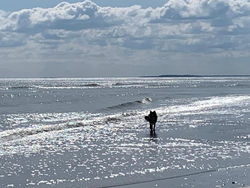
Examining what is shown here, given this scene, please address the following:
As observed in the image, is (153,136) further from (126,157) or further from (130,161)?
(130,161)

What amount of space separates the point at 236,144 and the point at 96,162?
8450 mm

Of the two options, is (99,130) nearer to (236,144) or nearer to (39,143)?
(39,143)

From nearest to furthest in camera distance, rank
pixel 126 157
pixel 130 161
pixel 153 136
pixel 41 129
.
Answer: pixel 130 161
pixel 126 157
pixel 153 136
pixel 41 129

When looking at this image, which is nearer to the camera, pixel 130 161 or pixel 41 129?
pixel 130 161

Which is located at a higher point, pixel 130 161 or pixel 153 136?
pixel 130 161

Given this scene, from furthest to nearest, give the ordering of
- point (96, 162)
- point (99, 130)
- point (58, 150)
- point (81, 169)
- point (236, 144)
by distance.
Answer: point (99, 130) → point (236, 144) → point (58, 150) → point (96, 162) → point (81, 169)

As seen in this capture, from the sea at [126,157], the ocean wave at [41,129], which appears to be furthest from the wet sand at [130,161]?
the ocean wave at [41,129]

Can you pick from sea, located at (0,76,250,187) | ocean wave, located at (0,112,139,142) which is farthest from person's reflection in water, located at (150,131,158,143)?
ocean wave, located at (0,112,139,142)

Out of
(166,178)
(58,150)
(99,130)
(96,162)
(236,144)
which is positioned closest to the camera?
(166,178)

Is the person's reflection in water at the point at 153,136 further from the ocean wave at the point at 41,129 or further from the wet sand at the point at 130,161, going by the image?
the ocean wave at the point at 41,129

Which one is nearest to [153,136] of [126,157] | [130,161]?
[126,157]

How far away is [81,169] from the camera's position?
18.8m

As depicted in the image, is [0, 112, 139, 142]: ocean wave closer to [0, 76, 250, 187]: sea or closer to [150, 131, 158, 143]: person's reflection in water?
[0, 76, 250, 187]: sea

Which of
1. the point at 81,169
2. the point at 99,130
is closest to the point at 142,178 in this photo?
the point at 81,169
